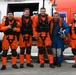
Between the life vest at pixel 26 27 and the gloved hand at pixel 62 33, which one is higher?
the life vest at pixel 26 27

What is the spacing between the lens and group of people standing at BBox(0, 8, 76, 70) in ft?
32.2

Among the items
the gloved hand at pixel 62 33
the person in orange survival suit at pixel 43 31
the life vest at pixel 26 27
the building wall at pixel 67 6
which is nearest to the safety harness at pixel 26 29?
the life vest at pixel 26 27

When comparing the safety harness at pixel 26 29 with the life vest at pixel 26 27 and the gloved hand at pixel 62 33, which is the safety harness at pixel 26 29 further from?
the gloved hand at pixel 62 33

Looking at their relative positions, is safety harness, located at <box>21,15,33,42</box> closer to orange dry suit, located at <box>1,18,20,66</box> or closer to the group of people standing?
the group of people standing

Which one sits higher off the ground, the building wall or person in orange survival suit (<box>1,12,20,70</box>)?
the building wall

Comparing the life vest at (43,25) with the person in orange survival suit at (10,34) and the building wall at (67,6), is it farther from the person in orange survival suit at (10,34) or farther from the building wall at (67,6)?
the building wall at (67,6)

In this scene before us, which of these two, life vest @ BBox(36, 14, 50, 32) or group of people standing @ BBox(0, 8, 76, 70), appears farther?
life vest @ BBox(36, 14, 50, 32)

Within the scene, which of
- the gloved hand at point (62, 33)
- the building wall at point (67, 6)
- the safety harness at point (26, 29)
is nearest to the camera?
the safety harness at point (26, 29)

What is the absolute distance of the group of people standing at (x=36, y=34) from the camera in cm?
983

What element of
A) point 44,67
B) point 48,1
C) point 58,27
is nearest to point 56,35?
point 58,27

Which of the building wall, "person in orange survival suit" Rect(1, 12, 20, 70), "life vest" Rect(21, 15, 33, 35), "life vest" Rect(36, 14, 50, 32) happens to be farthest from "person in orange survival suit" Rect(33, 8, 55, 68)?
the building wall

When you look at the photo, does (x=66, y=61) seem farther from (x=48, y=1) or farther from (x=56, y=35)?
(x=48, y=1)

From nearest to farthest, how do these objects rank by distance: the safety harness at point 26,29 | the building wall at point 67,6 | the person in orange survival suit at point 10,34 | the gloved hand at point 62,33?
the person in orange survival suit at point 10,34, the safety harness at point 26,29, the gloved hand at point 62,33, the building wall at point 67,6

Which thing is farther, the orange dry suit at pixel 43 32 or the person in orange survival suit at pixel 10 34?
the orange dry suit at pixel 43 32
